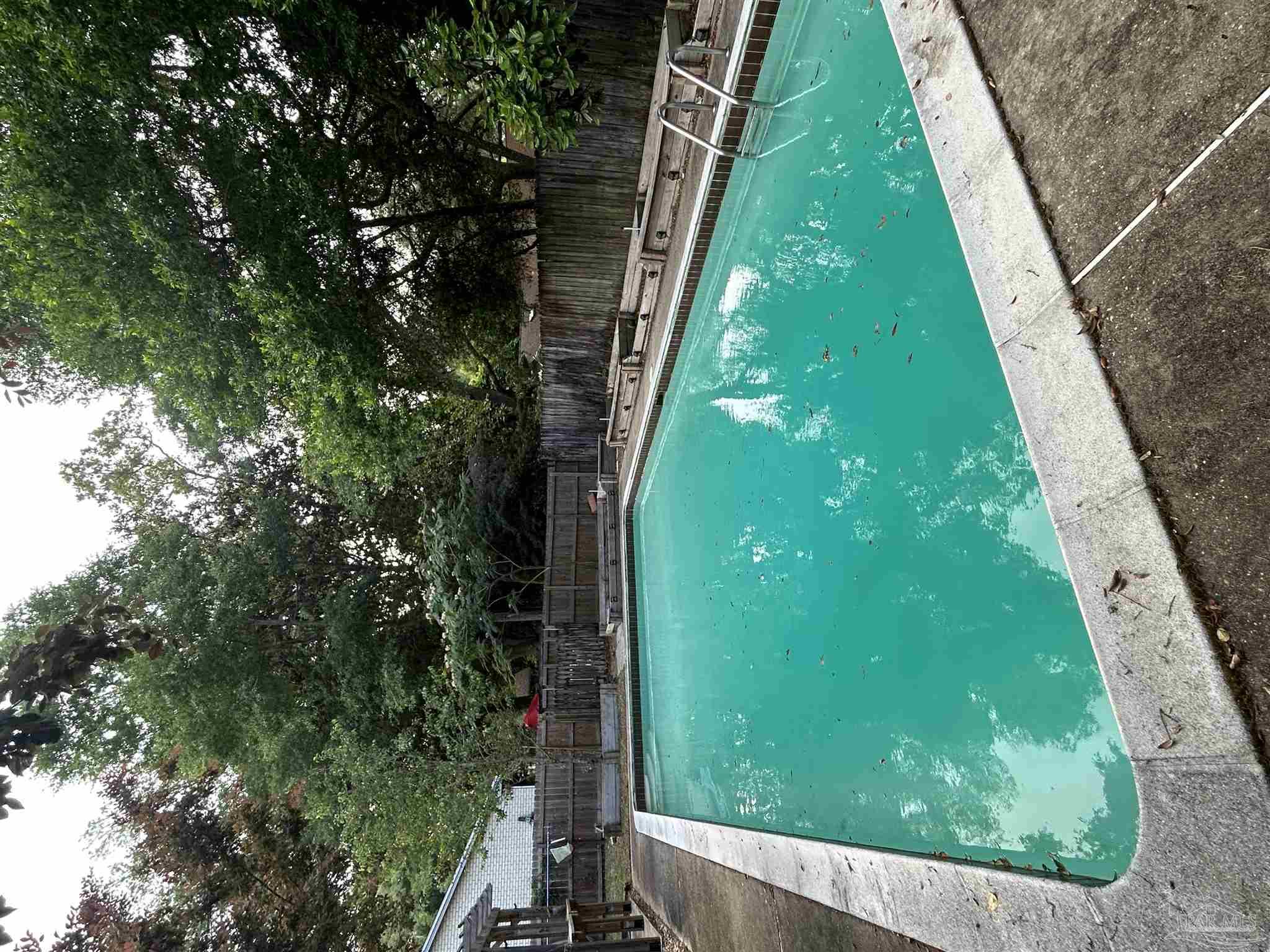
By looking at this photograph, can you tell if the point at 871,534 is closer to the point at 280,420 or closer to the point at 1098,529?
the point at 1098,529

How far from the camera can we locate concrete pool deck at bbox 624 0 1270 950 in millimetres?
1487

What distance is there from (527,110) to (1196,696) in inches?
257

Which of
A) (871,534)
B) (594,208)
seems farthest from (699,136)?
(871,534)

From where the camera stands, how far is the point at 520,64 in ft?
19.4

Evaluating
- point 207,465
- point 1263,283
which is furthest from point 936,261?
point 207,465

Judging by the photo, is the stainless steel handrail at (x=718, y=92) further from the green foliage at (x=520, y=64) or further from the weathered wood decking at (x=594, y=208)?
the weathered wood decking at (x=594, y=208)

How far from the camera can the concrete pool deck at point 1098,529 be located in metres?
1.49

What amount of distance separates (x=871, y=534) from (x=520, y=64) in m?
5.25

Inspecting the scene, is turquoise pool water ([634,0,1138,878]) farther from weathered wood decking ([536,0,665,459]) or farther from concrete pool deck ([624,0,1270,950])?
weathered wood decking ([536,0,665,459])

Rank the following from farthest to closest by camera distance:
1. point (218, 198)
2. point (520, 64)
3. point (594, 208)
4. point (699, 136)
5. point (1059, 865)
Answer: point (218, 198)
point (594, 208)
point (520, 64)
point (699, 136)
point (1059, 865)

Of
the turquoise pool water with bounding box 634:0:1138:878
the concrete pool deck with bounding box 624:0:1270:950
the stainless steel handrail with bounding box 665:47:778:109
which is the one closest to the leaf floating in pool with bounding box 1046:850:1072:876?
the turquoise pool water with bounding box 634:0:1138:878

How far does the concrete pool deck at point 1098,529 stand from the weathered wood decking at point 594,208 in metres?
4.89

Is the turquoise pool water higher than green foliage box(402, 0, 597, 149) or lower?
lower

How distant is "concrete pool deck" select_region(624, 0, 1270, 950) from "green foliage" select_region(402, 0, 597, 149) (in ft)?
13.8
